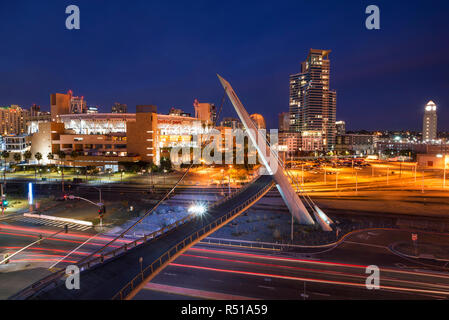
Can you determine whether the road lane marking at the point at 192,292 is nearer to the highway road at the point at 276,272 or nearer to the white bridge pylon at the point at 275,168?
the highway road at the point at 276,272

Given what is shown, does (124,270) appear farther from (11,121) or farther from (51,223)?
(11,121)

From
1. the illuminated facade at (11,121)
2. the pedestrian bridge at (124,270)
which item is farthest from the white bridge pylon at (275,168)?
the illuminated facade at (11,121)

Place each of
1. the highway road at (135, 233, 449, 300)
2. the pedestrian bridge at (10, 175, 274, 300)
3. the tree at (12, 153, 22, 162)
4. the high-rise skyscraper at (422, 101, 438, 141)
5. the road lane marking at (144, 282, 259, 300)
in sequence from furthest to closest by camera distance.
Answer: the high-rise skyscraper at (422, 101, 438, 141), the tree at (12, 153, 22, 162), the highway road at (135, 233, 449, 300), the road lane marking at (144, 282, 259, 300), the pedestrian bridge at (10, 175, 274, 300)

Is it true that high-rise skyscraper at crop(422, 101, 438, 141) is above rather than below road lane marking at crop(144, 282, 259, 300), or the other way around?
above

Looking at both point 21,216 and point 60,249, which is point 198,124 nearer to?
point 21,216

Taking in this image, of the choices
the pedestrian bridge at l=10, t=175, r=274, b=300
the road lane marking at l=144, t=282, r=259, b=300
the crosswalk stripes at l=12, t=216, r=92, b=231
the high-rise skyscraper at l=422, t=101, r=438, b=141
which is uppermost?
the high-rise skyscraper at l=422, t=101, r=438, b=141

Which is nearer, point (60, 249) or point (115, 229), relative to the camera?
point (60, 249)

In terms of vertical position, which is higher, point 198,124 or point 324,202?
point 198,124

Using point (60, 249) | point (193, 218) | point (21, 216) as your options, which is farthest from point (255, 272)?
point (21, 216)

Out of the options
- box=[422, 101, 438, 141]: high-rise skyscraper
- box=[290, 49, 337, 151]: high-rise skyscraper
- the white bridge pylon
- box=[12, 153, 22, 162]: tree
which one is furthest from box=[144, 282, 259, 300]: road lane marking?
box=[422, 101, 438, 141]: high-rise skyscraper

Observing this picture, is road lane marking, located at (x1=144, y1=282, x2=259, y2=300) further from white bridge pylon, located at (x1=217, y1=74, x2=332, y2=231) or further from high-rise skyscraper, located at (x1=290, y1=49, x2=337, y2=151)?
high-rise skyscraper, located at (x1=290, y1=49, x2=337, y2=151)
